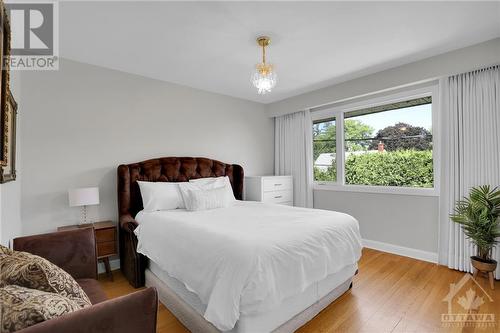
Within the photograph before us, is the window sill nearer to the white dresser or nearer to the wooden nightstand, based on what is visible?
the white dresser

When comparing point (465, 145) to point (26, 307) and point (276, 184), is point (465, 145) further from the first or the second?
point (26, 307)

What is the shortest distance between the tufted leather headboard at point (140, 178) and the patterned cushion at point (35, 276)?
64.0 inches

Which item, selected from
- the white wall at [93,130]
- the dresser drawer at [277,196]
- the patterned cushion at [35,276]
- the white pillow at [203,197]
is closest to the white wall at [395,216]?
the dresser drawer at [277,196]

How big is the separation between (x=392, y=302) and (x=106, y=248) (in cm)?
296

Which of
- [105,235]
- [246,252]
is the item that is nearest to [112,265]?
[105,235]

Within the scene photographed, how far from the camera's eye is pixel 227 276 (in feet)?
4.89

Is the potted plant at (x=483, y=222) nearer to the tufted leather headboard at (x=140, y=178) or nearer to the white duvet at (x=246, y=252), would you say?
the white duvet at (x=246, y=252)

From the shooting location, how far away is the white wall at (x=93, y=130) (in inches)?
102

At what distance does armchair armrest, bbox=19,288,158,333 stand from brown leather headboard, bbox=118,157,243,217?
231 centimetres

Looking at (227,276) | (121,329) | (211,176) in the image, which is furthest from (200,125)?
(121,329)

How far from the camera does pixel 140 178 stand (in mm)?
3168

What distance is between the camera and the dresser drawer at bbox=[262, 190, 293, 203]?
418cm

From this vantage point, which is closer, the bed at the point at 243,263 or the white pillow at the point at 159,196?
the bed at the point at 243,263

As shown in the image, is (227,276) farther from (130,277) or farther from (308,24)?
(308,24)
